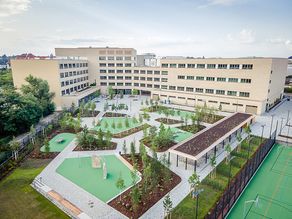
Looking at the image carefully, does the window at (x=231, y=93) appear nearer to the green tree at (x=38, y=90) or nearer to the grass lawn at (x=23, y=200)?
the green tree at (x=38, y=90)

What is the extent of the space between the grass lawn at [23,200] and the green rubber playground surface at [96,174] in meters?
3.11

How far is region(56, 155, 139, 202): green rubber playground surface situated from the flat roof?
659 cm

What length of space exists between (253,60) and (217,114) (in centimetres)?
1324

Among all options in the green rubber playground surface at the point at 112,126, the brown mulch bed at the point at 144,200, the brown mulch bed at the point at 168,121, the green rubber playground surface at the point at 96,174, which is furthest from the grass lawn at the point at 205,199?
the green rubber playground surface at the point at 112,126

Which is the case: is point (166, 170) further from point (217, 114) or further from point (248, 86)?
point (248, 86)

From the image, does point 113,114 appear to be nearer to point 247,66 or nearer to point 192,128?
point 192,128

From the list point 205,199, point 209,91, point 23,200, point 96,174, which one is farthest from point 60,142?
point 209,91

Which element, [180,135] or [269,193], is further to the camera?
[180,135]

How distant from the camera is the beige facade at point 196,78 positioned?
45.2 m

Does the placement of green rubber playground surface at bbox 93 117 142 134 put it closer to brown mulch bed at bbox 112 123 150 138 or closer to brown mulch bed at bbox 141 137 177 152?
brown mulch bed at bbox 112 123 150 138

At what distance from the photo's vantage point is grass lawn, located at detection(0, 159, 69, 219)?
16.6 metres

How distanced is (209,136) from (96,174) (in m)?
14.8

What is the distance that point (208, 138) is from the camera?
89.9 feet

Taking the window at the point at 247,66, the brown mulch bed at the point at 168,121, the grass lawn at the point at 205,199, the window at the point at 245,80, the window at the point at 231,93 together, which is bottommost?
the grass lawn at the point at 205,199
